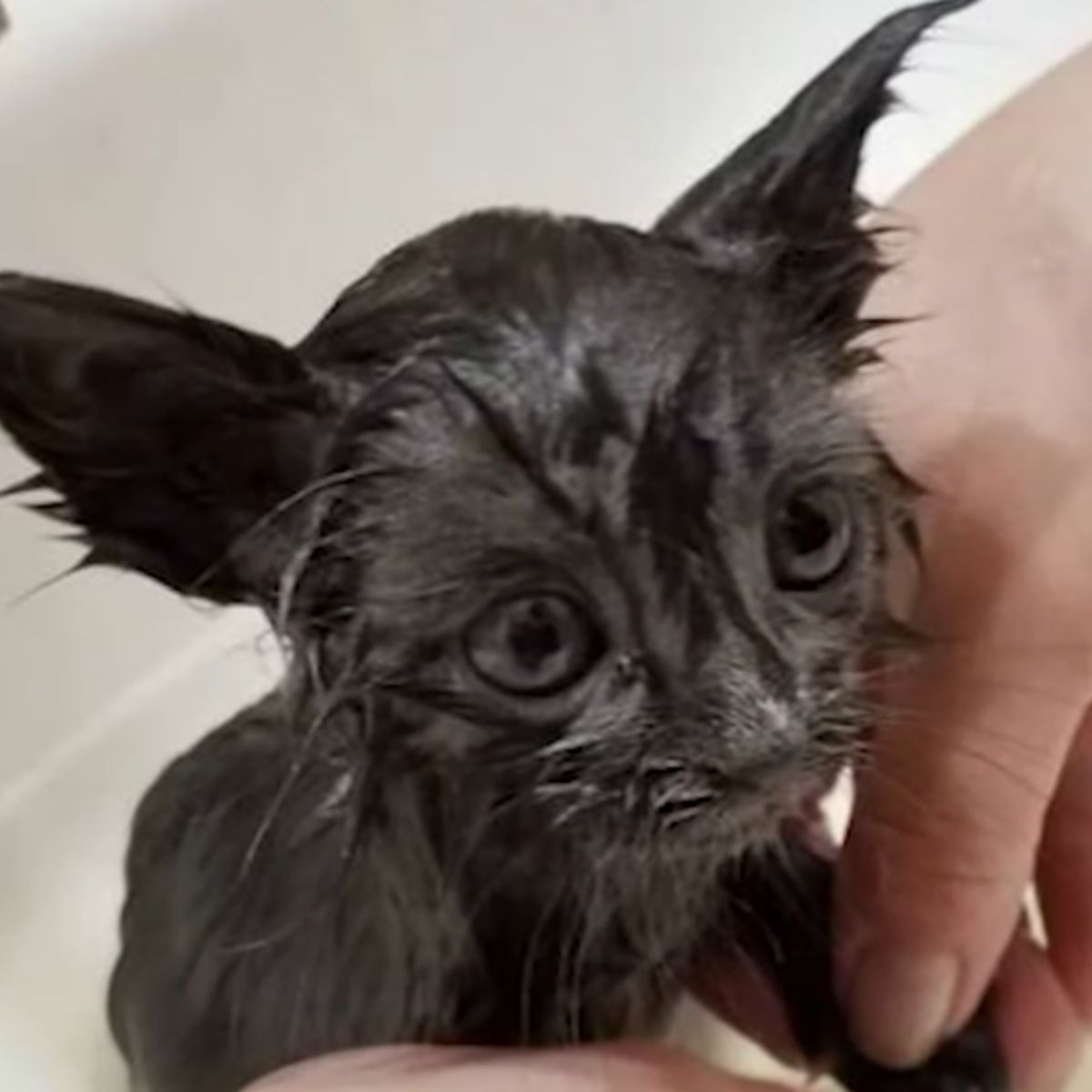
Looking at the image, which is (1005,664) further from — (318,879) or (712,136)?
(712,136)

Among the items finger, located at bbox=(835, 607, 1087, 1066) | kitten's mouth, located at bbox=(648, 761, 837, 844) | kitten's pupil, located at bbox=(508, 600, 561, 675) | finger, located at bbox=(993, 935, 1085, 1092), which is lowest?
finger, located at bbox=(993, 935, 1085, 1092)

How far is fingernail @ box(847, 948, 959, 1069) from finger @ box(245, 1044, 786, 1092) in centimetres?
7

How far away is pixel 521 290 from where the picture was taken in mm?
755

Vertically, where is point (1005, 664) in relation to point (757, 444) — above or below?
below

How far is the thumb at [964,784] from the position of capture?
2.96 feet

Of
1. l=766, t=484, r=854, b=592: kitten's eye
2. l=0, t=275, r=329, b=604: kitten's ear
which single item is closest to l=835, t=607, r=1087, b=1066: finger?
l=766, t=484, r=854, b=592: kitten's eye

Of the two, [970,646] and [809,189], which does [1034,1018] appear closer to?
[970,646]

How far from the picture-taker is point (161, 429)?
2.46 feet

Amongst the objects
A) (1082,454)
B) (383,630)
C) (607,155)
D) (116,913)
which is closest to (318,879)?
(383,630)

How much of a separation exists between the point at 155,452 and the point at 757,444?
0.16 meters

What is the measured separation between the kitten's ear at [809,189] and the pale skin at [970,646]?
0.09m

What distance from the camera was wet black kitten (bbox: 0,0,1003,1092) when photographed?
0.74m

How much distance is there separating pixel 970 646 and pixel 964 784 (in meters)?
0.04

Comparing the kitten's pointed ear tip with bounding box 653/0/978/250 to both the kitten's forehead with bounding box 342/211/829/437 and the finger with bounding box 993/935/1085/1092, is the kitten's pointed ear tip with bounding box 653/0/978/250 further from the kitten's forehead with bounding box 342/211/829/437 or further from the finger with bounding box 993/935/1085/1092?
the finger with bounding box 993/935/1085/1092
